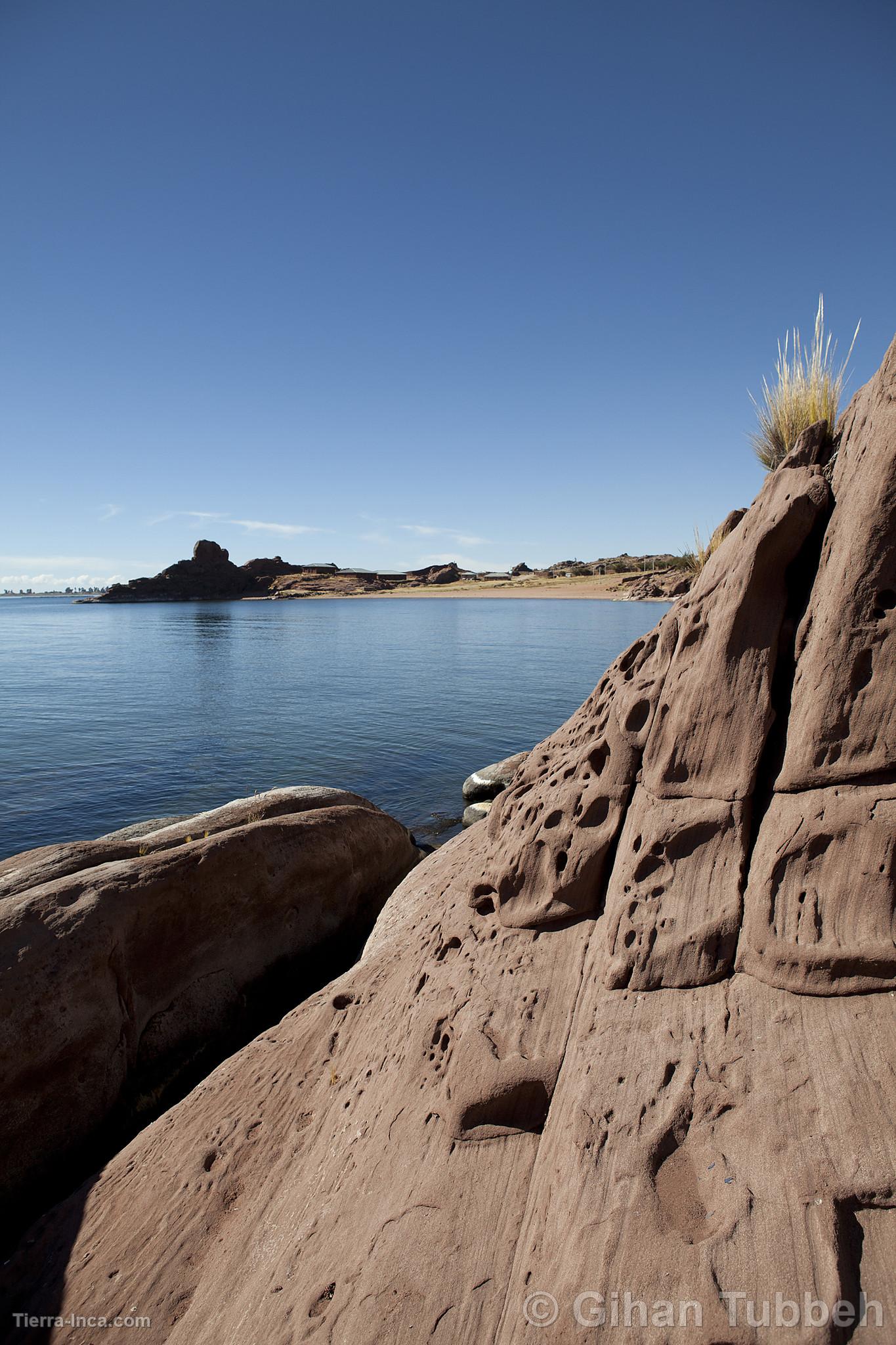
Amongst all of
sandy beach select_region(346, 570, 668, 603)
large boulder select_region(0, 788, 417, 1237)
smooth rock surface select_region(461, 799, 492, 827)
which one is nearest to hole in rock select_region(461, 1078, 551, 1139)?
large boulder select_region(0, 788, 417, 1237)

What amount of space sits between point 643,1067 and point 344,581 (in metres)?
166

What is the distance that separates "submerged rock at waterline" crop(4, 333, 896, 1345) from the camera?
3.13m

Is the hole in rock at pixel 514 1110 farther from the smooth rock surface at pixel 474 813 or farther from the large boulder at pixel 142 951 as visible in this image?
the smooth rock surface at pixel 474 813

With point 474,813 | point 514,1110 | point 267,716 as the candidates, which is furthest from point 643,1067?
point 267,716

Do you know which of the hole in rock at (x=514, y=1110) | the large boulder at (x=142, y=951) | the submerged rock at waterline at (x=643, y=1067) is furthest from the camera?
the large boulder at (x=142, y=951)

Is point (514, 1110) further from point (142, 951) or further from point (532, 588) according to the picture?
point (532, 588)

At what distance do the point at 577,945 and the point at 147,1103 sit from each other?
171 inches

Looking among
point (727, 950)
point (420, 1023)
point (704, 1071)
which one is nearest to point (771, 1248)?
point (704, 1071)

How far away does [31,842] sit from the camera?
14109 millimetres

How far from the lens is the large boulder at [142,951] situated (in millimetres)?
5625

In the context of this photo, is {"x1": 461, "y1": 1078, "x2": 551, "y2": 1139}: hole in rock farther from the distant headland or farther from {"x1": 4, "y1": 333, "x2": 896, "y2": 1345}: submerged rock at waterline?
the distant headland

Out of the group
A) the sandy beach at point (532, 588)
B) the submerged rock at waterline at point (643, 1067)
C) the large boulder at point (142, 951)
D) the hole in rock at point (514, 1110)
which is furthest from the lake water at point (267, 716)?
the sandy beach at point (532, 588)

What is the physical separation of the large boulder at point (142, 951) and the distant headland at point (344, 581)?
352ft

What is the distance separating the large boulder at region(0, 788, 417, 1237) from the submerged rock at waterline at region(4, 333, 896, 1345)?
0.79m
